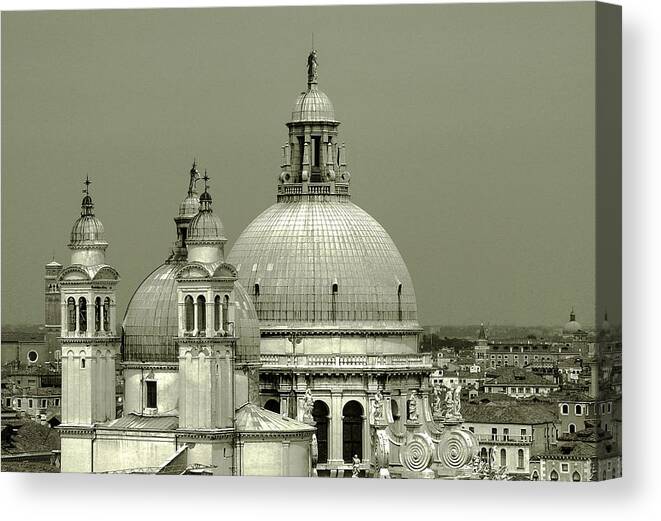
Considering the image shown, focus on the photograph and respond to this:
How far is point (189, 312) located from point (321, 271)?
6.08 metres

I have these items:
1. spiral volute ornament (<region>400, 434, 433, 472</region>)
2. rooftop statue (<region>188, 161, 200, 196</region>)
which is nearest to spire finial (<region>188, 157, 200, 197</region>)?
rooftop statue (<region>188, 161, 200, 196</region>)

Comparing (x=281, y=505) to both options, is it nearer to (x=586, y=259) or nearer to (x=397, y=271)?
(x=586, y=259)

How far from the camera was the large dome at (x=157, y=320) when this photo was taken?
5016 centimetres

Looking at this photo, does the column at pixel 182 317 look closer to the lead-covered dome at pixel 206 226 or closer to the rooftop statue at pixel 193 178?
the lead-covered dome at pixel 206 226

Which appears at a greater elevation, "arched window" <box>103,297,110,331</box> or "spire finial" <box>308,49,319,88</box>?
"spire finial" <box>308,49,319,88</box>

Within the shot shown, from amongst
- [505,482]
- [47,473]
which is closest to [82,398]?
[47,473]

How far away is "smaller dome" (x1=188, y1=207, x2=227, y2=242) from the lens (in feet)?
156

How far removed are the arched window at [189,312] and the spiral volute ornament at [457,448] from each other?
405 centimetres

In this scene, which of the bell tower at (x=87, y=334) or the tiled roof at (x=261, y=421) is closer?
the bell tower at (x=87, y=334)

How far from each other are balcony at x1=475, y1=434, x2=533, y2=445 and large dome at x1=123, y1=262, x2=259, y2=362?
136 inches

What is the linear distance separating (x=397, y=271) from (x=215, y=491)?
30.6 ft

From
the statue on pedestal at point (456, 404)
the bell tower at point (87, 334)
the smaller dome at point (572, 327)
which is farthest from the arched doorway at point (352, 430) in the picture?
the smaller dome at point (572, 327)

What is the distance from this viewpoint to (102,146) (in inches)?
1816

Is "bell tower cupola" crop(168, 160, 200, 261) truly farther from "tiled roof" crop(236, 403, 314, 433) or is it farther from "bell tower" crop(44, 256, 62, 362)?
"tiled roof" crop(236, 403, 314, 433)
